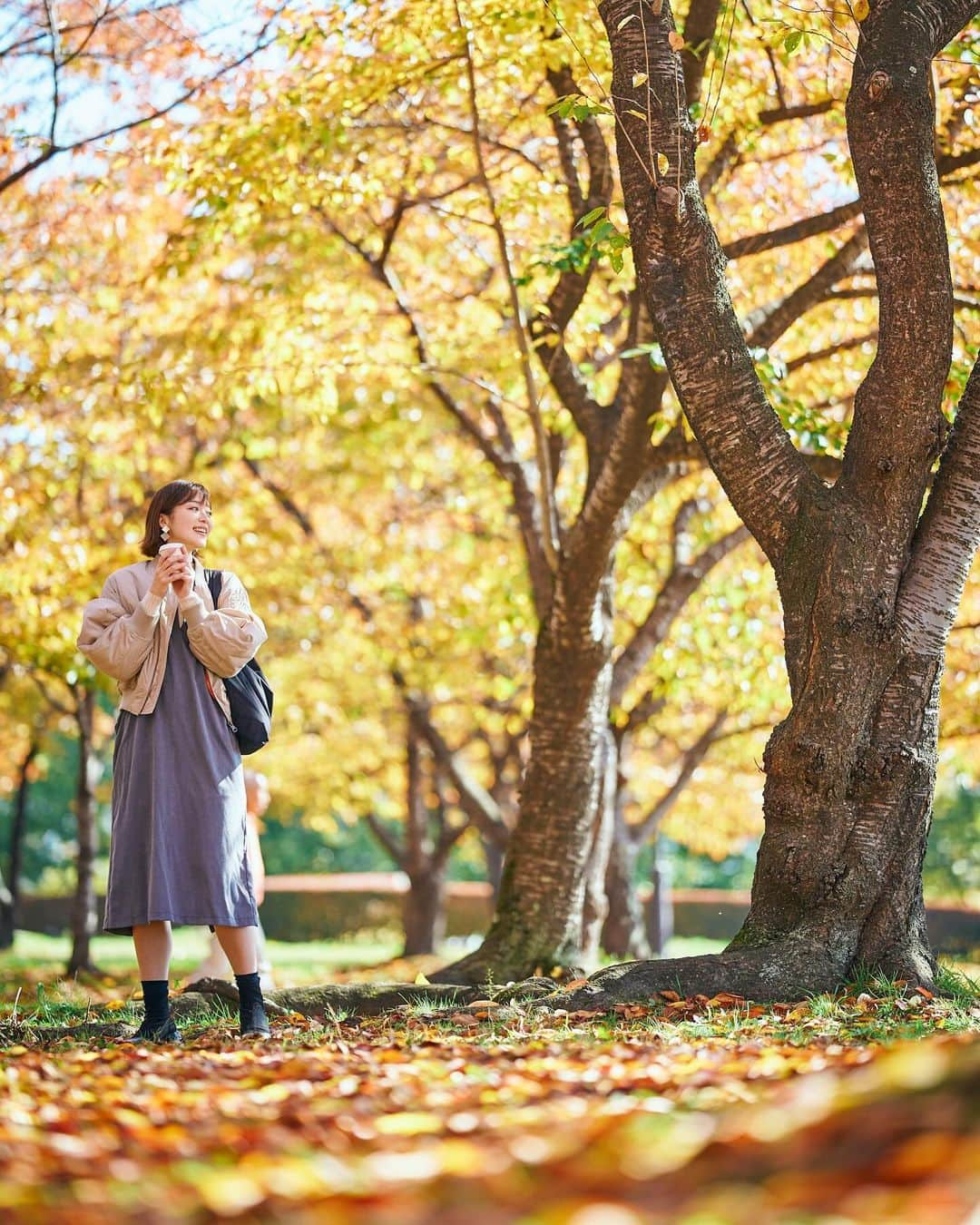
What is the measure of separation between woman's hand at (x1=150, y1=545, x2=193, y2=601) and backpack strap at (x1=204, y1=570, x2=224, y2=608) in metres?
0.32

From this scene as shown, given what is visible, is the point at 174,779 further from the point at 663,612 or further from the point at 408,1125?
the point at 663,612

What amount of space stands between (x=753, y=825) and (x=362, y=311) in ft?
44.9

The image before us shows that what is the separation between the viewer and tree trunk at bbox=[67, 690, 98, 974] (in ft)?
45.3

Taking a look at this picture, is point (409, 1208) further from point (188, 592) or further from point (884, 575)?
point (884, 575)

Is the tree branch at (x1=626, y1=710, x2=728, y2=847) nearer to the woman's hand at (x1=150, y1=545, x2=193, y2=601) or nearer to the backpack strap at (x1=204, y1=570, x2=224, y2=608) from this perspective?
the backpack strap at (x1=204, y1=570, x2=224, y2=608)

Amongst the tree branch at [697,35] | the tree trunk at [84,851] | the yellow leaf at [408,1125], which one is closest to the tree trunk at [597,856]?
the tree branch at [697,35]

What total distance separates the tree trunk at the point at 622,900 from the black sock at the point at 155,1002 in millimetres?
9197

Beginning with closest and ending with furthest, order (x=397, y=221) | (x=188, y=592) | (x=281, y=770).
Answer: (x=188, y=592) → (x=397, y=221) → (x=281, y=770)

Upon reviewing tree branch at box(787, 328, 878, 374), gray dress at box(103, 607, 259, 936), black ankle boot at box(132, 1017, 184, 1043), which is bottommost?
black ankle boot at box(132, 1017, 184, 1043)

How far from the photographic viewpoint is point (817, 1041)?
413cm

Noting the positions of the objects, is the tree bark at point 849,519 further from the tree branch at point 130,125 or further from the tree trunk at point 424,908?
the tree trunk at point 424,908

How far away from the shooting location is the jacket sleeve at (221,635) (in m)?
4.85

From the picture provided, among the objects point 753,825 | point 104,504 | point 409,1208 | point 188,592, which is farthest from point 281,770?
point 409,1208

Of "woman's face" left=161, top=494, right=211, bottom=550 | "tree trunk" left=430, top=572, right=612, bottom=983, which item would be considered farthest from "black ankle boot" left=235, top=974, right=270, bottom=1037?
"tree trunk" left=430, top=572, right=612, bottom=983
